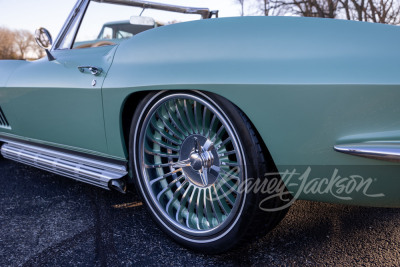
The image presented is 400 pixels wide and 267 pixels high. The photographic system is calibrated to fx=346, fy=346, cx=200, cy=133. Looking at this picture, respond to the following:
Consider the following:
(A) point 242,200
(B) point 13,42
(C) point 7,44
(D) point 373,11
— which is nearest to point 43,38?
(A) point 242,200

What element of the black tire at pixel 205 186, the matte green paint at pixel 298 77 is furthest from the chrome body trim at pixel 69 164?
the matte green paint at pixel 298 77

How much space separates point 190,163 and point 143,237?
0.48m

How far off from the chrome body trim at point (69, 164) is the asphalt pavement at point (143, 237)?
8.5 inches

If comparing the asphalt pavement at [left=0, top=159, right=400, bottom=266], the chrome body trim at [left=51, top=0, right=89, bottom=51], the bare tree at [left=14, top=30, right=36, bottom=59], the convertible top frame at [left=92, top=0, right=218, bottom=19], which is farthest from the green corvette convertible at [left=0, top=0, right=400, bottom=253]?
the bare tree at [left=14, top=30, right=36, bottom=59]

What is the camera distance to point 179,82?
148cm

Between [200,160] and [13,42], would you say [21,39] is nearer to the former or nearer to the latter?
[13,42]

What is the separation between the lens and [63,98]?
80.7 inches

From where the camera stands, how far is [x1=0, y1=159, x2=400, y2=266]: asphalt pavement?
154cm

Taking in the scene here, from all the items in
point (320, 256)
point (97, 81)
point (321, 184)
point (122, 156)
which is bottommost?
point (320, 256)

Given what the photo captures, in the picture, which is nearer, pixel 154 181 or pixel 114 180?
pixel 154 181

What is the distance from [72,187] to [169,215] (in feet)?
3.73

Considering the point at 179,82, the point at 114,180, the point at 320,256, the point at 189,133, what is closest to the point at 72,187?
the point at 114,180

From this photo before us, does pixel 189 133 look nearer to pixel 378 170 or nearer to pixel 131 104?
pixel 131 104

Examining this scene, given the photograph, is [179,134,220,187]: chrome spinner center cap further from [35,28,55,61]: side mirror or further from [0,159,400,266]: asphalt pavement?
[35,28,55,61]: side mirror
